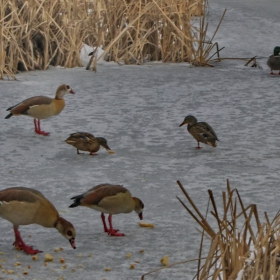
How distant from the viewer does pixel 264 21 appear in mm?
14547

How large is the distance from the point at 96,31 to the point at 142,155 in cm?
447

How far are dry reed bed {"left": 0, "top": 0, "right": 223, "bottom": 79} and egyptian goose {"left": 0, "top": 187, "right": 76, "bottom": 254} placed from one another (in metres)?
5.56

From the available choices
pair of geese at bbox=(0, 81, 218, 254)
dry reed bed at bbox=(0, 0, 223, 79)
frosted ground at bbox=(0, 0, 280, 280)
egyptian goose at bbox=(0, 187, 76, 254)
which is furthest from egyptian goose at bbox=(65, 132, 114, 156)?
dry reed bed at bbox=(0, 0, 223, 79)

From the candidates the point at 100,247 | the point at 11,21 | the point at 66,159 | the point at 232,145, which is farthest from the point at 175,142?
the point at 11,21

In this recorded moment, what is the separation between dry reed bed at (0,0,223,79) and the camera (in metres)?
10.2

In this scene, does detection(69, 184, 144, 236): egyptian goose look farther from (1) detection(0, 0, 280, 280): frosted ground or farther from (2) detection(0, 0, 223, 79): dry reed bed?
(2) detection(0, 0, 223, 79): dry reed bed

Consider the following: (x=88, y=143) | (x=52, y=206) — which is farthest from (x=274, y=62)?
(x=52, y=206)

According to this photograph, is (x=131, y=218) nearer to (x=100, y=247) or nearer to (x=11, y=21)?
(x=100, y=247)

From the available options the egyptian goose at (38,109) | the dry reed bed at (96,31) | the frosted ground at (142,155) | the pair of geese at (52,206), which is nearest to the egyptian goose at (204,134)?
the frosted ground at (142,155)

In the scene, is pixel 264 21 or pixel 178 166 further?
pixel 264 21

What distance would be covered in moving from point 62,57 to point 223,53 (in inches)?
102

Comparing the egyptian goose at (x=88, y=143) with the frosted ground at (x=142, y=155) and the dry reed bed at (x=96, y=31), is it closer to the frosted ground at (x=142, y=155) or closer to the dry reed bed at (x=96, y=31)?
the frosted ground at (x=142, y=155)

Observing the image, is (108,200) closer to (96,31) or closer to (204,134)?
(204,134)

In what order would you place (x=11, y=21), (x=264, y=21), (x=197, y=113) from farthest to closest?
(x=264, y=21)
(x=11, y=21)
(x=197, y=113)
